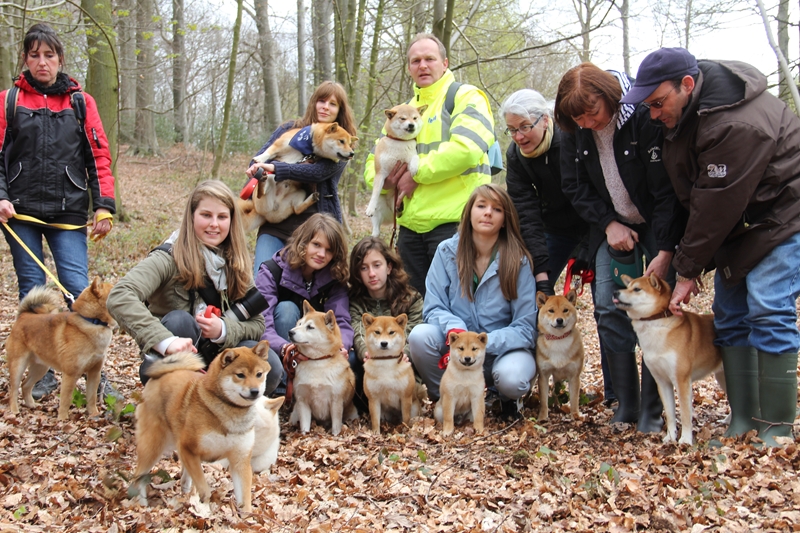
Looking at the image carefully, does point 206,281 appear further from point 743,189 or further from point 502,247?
point 743,189

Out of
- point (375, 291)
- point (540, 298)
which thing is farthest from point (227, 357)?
point (540, 298)

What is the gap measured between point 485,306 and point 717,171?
2.06m

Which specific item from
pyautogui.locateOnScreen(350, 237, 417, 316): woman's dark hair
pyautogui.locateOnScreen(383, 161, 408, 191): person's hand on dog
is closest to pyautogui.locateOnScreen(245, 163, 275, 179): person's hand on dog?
pyautogui.locateOnScreen(350, 237, 417, 316): woman's dark hair

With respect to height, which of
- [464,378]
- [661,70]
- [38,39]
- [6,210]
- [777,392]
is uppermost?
[38,39]

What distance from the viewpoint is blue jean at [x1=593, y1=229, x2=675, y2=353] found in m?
4.31

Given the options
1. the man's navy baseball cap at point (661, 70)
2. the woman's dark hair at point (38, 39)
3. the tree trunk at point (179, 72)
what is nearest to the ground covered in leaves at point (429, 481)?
the man's navy baseball cap at point (661, 70)

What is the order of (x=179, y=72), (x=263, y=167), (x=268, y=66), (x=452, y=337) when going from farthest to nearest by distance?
1. (x=179, y=72)
2. (x=268, y=66)
3. (x=263, y=167)
4. (x=452, y=337)

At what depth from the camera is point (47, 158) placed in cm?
468

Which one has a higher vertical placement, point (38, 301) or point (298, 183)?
point (298, 183)

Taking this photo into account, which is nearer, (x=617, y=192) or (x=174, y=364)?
(x=174, y=364)

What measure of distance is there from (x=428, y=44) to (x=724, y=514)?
13.4 ft

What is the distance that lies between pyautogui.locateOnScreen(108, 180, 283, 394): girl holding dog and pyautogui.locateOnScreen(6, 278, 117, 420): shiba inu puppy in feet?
2.04

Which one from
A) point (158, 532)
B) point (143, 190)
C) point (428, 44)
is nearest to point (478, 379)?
point (158, 532)

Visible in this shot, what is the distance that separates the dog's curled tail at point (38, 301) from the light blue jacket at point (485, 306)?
9.75 feet
